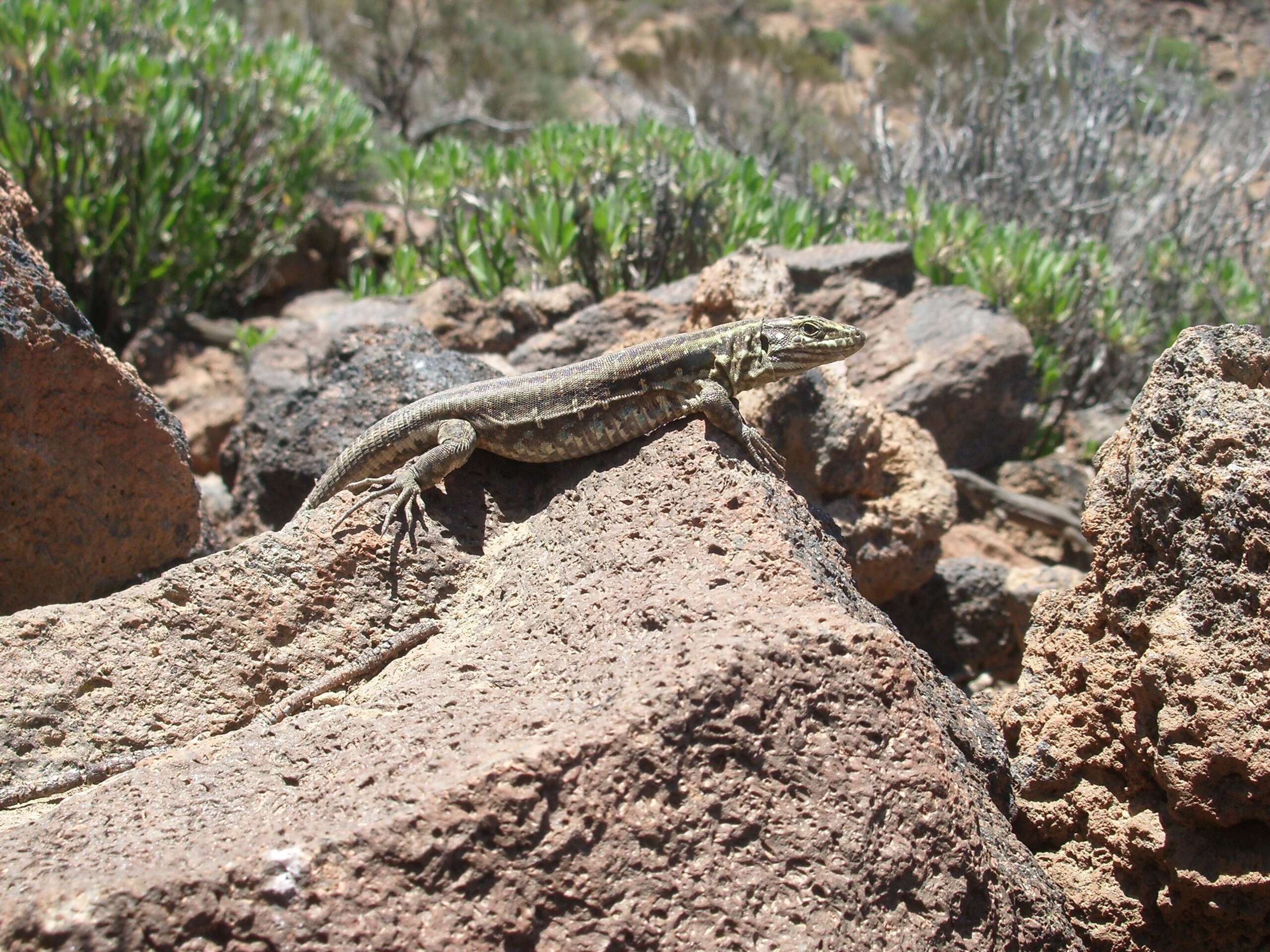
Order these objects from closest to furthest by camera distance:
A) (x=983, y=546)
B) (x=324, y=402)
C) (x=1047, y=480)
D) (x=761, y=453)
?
(x=761, y=453)
(x=324, y=402)
(x=983, y=546)
(x=1047, y=480)

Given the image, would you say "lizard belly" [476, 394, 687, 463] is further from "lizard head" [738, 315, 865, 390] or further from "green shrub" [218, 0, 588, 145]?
"green shrub" [218, 0, 588, 145]

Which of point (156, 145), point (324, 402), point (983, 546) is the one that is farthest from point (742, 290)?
point (156, 145)

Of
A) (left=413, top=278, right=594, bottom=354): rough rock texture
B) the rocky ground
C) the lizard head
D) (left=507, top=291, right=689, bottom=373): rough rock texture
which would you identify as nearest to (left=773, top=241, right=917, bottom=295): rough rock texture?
(left=507, top=291, right=689, bottom=373): rough rock texture

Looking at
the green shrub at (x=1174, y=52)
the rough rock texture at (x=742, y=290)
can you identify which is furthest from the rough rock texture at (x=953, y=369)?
the green shrub at (x=1174, y=52)

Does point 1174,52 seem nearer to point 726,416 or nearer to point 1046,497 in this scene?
point 1046,497

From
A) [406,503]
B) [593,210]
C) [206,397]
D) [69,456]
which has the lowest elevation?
[206,397]

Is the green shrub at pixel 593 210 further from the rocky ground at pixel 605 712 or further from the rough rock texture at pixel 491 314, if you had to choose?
the rocky ground at pixel 605 712

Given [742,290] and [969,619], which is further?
[969,619]
